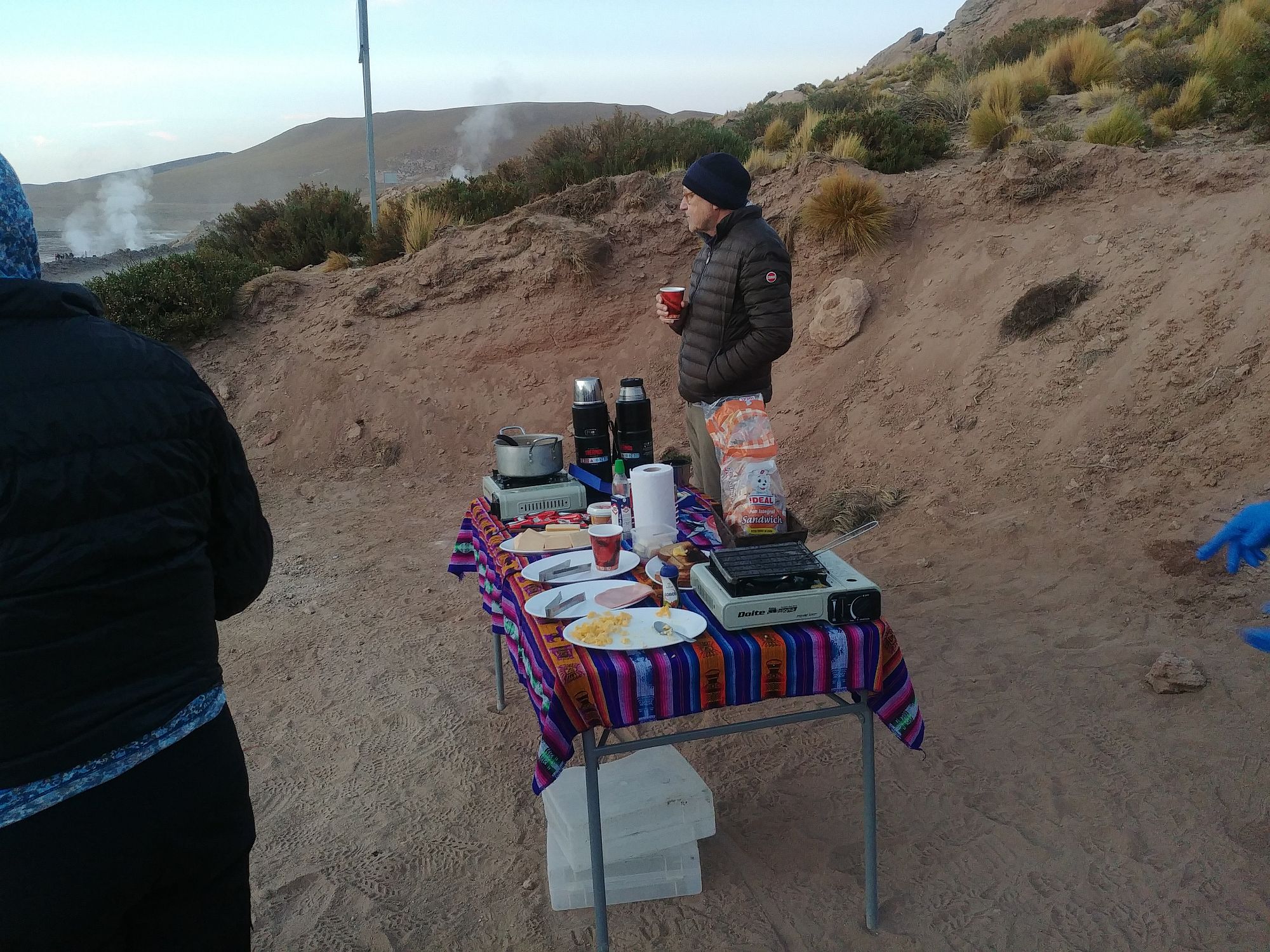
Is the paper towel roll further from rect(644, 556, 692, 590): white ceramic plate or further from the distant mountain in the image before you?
the distant mountain

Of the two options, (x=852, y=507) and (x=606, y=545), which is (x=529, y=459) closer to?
(x=606, y=545)

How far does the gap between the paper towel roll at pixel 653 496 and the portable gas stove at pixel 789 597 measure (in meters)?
0.54

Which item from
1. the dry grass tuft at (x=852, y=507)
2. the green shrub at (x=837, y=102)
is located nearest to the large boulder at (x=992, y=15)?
the green shrub at (x=837, y=102)

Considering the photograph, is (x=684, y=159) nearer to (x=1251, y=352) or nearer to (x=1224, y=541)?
(x=1251, y=352)

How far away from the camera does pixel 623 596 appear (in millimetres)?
2482

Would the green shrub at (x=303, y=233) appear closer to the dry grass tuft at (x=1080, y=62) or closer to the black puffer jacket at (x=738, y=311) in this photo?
the black puffer jacket at (x=738, y=311)

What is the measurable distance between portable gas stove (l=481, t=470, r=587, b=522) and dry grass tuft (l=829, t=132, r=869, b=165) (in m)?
7.75

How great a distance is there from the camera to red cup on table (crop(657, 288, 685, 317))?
3.92 m

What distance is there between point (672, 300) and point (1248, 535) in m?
2.42

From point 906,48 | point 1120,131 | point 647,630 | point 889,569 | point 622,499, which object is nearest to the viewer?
point 647,630

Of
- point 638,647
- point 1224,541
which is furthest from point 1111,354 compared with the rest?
point 638,647

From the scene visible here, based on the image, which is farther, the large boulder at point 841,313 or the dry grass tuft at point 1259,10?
the dry grass tuft at point 1259,10

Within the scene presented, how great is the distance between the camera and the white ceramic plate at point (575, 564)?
266cm

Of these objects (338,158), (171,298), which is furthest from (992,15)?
(338,158)
